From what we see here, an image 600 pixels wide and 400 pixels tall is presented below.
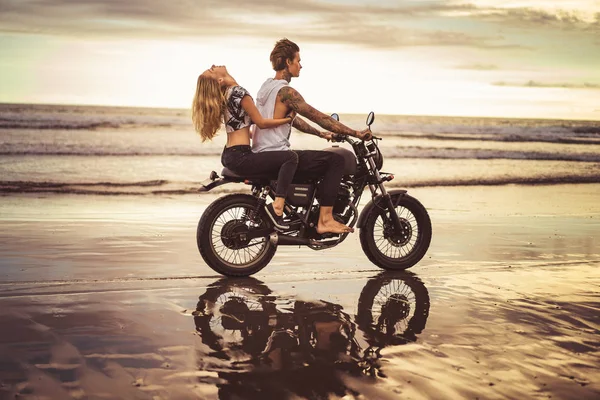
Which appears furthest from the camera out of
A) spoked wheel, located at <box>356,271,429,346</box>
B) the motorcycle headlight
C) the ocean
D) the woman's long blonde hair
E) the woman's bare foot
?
the ocean

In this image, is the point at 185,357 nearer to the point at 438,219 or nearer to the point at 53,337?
the point at 53,337

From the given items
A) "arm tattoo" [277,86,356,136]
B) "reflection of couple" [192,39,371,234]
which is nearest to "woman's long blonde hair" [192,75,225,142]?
"reflection of couple" [192,39,371,234]

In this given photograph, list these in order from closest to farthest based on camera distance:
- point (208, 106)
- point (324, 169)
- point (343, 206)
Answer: point (208, 106)
point (324, 169)
point (343, 206)

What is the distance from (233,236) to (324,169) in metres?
1.04

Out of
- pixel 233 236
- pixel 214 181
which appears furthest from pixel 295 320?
pixel 214 181

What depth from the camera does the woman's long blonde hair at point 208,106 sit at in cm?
709

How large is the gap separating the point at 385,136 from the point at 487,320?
3948cm

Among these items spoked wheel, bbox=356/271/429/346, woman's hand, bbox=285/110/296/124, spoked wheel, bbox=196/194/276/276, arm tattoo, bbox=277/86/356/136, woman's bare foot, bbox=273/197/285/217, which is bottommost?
spoked wheel, bbox=356/271/429/346

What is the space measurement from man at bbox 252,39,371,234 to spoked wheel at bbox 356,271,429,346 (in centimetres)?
78

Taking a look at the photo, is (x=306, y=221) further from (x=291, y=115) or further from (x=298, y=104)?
(x=298, y=104)

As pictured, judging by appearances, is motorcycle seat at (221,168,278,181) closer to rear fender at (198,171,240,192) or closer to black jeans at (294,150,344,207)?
rear fender at (198,171,240,192)

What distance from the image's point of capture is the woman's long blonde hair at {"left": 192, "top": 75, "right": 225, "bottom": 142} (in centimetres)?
709

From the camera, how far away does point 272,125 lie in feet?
23.6

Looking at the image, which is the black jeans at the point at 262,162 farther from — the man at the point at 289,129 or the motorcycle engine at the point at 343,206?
the motorcycle engine at the point at 343,206
